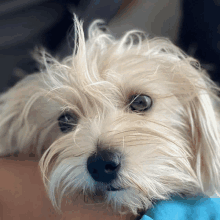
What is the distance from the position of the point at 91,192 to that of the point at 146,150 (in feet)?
1.05

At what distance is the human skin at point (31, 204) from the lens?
3.84 ft

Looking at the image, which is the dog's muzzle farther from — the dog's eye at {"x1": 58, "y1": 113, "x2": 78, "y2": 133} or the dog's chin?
the dog's eye at {"x1": 58, "y1": 113, "x2": 78, "y2": 133}

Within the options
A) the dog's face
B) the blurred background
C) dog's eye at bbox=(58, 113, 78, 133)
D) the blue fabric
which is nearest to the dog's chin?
the dog's face

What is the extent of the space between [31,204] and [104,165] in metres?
0.38

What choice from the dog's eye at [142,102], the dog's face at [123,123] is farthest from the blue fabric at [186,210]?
the dog's eye at [142,102]

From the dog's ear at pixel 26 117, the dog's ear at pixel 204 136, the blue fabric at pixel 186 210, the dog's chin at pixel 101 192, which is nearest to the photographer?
the blue fabric at pixel 186 210

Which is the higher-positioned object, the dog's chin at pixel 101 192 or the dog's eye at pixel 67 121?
the dog's eye at pixel 67 121

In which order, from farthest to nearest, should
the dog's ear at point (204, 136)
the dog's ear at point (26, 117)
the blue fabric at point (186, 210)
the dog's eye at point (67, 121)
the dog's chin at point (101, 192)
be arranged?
the dog's ear at point (26, 117), the dog's eye at point (67, 121), the dog's ear at point (204, 136), the dog's chin at point (101, 192), the blue fabric at point (186, 210)

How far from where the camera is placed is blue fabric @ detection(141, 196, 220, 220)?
1.07 meters

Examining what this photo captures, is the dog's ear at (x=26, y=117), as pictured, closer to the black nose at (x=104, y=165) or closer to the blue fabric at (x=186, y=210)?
the black nose at (x=104, y=165)

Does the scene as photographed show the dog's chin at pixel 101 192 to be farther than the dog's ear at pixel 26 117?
No

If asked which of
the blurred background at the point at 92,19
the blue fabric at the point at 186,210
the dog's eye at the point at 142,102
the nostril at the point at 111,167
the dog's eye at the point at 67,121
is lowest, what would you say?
the blue fabric at the point at 186,210

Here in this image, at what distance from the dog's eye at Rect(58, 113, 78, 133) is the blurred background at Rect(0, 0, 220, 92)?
52 cm

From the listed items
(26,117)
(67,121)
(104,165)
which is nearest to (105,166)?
(104,165)
